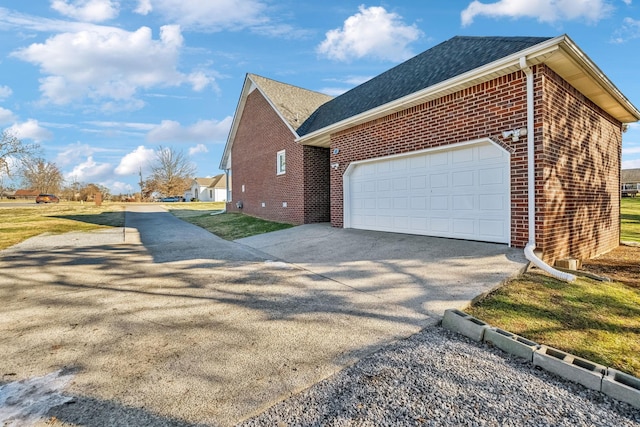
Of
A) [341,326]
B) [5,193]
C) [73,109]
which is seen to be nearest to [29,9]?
[341,326]

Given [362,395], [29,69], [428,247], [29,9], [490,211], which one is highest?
[29,69]

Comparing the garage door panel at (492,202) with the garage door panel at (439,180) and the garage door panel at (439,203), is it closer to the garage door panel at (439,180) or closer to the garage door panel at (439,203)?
the garage door panel at (439,203)

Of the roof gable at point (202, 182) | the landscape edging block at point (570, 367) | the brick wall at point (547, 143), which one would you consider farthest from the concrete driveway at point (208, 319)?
the roof gable at point (202, 182)

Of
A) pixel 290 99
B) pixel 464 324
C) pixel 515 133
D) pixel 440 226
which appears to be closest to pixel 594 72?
pixel 515 133

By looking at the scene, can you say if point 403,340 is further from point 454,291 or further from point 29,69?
point 29,69

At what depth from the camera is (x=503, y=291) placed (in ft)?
14.3

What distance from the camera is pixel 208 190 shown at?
58562 millimetres

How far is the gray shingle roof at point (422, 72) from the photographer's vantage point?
691cm

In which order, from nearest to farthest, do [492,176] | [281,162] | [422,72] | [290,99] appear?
[492,176]
[422,72]
[281,162]
[290,99]

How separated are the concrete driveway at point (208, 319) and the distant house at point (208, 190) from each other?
4671cm

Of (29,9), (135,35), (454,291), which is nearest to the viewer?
(454,291)

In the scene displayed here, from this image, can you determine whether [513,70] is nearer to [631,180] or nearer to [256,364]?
[256,364]

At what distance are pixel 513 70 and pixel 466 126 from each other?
1304 mm

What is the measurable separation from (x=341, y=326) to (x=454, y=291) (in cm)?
187
